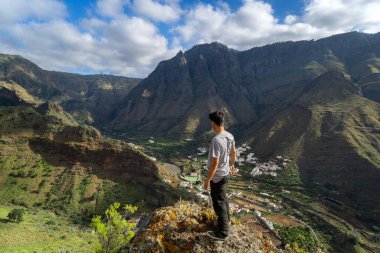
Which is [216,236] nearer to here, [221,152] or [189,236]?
[189,236]

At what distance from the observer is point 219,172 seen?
1010 cm

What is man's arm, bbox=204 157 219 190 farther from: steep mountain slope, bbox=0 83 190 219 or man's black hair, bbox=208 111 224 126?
steep mountain slope, bbox=0 83 190 219

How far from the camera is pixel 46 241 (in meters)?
47.1

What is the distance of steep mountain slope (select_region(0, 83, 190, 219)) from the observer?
70562 mm

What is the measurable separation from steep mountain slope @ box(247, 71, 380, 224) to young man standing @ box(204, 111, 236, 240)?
106 metres

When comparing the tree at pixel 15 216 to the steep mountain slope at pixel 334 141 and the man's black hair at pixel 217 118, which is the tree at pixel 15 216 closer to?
the man's black hair at pixel 217 118

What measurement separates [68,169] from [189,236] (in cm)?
7341

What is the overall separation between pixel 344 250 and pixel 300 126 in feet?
305

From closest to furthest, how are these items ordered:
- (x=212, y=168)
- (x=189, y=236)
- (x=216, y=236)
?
(x=212, y=168) → (x=216, y=236) → (x=189, y=236)

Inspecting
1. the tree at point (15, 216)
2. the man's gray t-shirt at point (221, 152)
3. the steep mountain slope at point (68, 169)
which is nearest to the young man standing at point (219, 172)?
the man's gray t-shirt at point (221, 152)

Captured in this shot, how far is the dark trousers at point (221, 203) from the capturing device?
32.1 ft

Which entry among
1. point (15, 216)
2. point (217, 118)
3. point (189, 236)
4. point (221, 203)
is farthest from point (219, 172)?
point (15, 216)

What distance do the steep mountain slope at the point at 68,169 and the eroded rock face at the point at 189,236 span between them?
63733mm

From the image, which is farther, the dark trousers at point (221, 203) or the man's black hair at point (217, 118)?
the man's black hair at point (217, 118)
